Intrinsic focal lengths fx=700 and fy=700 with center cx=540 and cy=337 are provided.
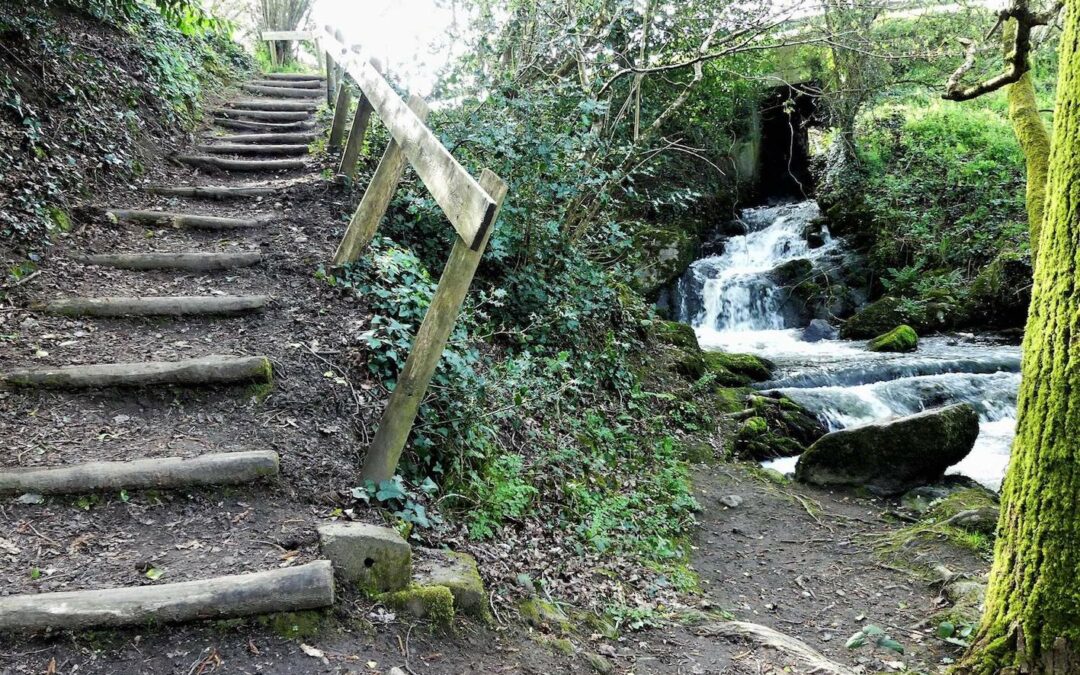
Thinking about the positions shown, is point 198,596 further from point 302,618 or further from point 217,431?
point 217,431

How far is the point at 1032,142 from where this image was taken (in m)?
5.08

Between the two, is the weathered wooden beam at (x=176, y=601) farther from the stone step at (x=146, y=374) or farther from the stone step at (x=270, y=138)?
the stone step at (x=270, y=138)

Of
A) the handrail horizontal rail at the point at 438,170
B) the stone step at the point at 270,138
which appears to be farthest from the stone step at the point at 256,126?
the handrail horizontal rail at the point at 438,170

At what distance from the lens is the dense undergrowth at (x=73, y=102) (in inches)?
206

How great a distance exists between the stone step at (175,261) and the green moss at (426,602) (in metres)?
3.24

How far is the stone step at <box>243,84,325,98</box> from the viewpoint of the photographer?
39.0 ft

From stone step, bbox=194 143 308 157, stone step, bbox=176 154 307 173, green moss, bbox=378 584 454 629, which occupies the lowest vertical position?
green moss, bbox=378 584 454 629

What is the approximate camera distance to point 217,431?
3.66 meters

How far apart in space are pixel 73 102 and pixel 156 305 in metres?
3.31

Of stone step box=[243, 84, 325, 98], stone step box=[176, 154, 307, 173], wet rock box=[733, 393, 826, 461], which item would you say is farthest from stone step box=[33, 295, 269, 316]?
stone step box=[243, 84, 325, 98]

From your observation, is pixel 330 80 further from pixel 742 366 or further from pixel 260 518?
pixel 260 518

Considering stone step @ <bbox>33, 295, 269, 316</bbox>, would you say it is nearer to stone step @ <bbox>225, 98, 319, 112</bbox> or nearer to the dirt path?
the dirt path

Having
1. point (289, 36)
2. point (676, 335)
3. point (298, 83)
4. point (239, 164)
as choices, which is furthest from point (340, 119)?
point (289, 36)

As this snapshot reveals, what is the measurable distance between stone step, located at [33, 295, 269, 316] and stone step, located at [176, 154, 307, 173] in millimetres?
3322
